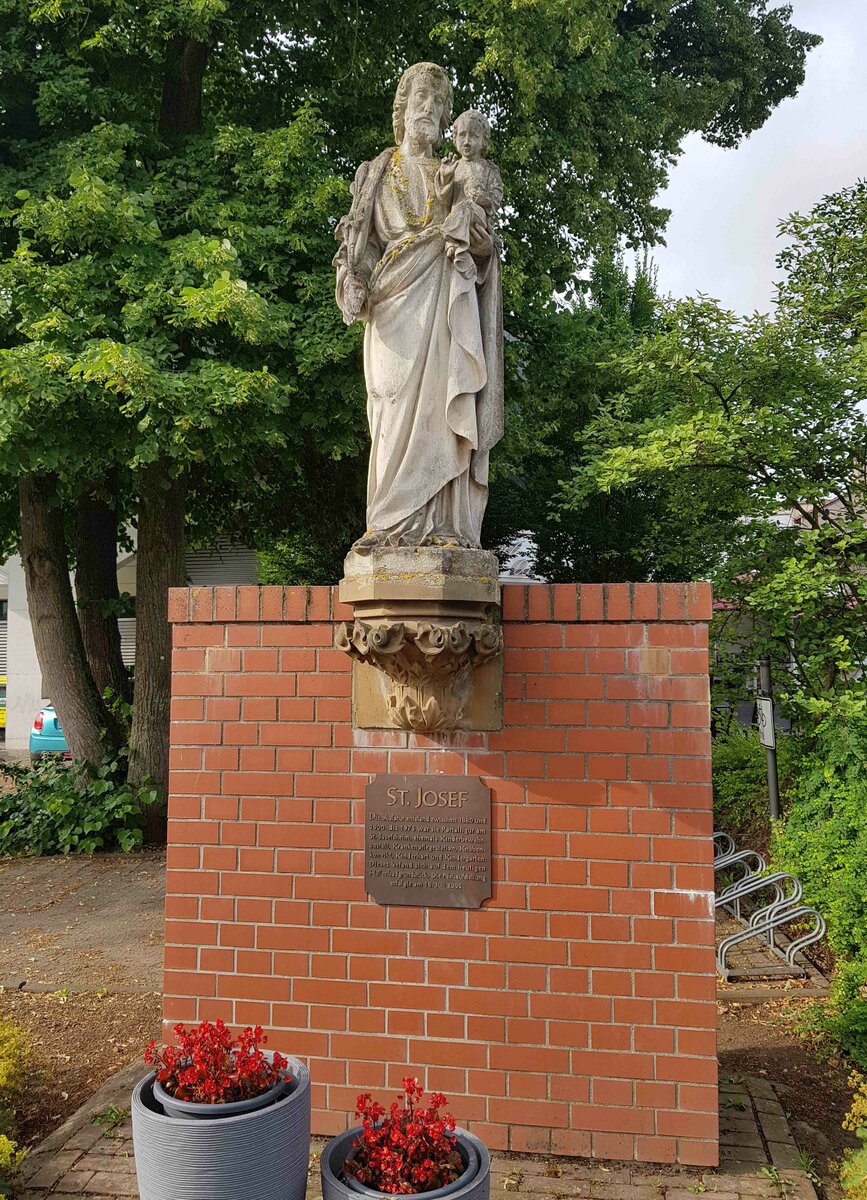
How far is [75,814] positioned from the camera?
1110 cm

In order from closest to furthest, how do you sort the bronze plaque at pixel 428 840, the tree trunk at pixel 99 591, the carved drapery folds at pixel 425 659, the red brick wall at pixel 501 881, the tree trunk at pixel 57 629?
the carved drapery folds at pixel 425 659 → the red brick wall at pixel 501 881 → the bronze plaque at pixel 428 840 → the tree trunk at pixel 57 629 → the tree trunk at pixel 99 591

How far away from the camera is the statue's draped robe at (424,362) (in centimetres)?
398

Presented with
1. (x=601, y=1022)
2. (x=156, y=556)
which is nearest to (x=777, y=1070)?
(x=601, y=1022)

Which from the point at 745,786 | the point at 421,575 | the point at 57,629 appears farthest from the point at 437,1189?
the point at 57,629

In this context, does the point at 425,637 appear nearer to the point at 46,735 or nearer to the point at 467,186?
the point at 467,186

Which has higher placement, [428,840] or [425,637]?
[425,637]

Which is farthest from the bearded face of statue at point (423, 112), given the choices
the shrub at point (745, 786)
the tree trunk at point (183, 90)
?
the tree trunk at point (183, 90)

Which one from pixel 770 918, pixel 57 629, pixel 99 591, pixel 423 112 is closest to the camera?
pixel 423 112

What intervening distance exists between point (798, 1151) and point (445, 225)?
4094 mm

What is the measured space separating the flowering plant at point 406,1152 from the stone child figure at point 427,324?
2.01m

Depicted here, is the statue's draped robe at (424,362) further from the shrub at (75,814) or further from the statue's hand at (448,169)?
the shrub at (75,814)

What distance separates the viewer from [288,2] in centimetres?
1058

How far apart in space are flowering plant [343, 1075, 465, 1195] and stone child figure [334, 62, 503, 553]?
2.01 meters

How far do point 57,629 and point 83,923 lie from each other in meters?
4.20
